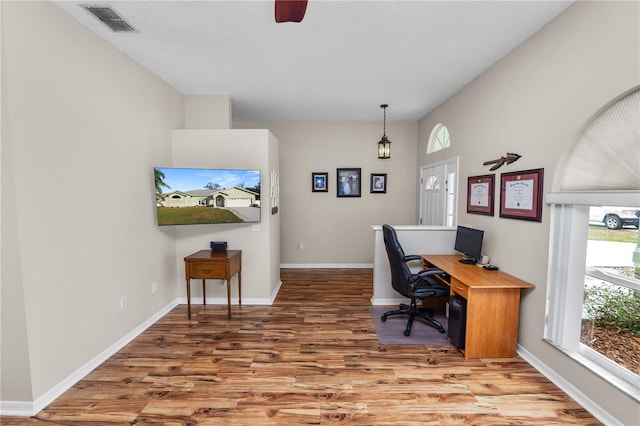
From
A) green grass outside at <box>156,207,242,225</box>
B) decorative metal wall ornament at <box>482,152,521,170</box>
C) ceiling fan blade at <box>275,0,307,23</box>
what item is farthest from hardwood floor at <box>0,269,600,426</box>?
ceiling fan blade at <box>275,0,307,23</box>

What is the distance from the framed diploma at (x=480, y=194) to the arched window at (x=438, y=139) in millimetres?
1004

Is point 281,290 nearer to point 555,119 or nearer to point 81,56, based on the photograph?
point 81,56

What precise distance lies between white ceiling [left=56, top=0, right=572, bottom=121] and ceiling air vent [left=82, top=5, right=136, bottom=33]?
0.18 feet

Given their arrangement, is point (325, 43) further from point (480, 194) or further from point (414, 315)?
point (414, 315)

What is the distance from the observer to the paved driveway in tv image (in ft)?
11.3

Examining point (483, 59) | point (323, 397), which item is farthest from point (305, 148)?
point (323, 397)

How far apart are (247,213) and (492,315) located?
2.83 m

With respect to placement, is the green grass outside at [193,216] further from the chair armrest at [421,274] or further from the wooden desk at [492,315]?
the wooden desk at [492,315]

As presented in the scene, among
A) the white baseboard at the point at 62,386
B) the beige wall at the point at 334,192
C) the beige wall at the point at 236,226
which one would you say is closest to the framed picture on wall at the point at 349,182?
the beige wall at the point at 334,192

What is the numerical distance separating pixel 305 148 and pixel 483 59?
10.7ft

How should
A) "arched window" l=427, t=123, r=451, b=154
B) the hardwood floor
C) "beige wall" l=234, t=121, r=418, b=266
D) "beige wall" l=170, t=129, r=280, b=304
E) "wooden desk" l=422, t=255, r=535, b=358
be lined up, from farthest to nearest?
"beige wall" l=234, t=121, r=418, b=266 < "arched window" l=427, t=123, r=451, b=154 < "beige wall" l=170, t=129, r=280, b=304 < "wooden desk" l=422, t=255, r=535, b=358 < the hardwood floor

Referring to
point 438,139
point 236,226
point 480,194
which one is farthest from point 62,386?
point 438,139

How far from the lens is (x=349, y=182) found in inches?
214

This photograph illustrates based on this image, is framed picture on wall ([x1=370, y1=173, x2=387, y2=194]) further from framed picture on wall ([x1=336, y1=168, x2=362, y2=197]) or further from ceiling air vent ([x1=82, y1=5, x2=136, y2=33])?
ceiling air vent ([x1=82, y1=5, x2=136, y2=33])
